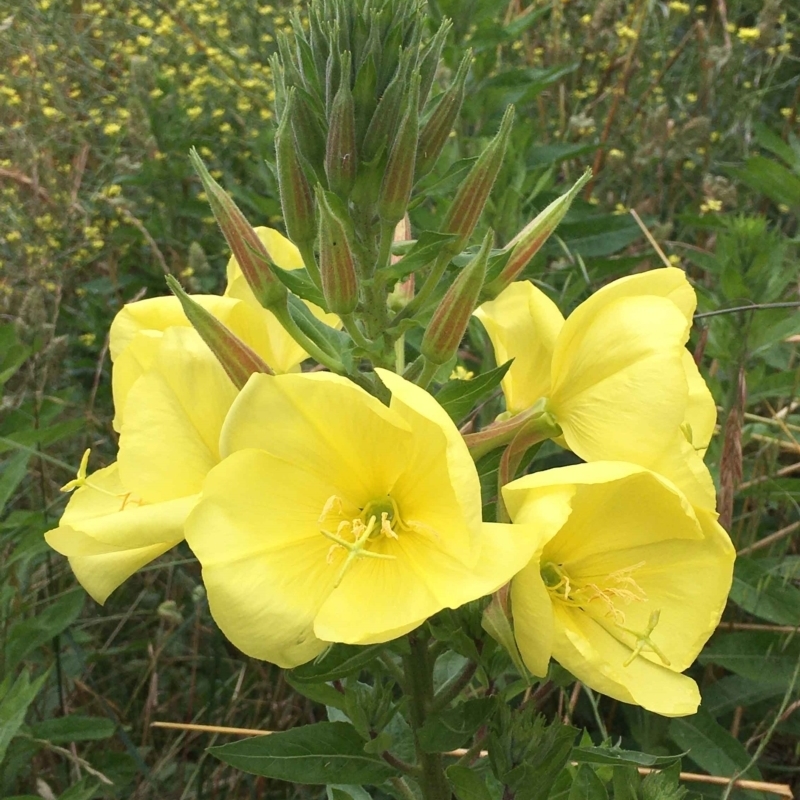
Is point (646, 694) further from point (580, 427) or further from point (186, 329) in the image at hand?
point (186, 329)

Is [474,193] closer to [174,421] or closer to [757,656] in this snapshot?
[174,421]

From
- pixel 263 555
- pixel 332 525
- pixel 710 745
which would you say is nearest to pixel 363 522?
pixel 332 525

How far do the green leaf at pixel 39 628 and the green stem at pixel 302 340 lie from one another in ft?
3.29

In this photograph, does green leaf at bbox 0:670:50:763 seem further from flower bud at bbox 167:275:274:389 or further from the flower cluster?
flower bud at bbox 167:275:274:389

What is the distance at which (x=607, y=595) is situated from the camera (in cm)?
92

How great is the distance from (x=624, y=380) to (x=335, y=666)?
46cm

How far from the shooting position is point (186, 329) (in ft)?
3.25

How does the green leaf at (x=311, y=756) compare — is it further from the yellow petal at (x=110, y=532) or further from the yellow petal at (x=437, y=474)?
the yellow petal at (x=437, y=474)

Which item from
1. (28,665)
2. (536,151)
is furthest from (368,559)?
(536,151)

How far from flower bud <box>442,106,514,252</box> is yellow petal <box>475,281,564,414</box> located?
11 cm

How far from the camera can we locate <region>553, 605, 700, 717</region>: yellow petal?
83 cm

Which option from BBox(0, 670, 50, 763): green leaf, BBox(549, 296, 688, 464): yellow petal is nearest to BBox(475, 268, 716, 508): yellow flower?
BBox(549, 296, 688, 464): yellow petal

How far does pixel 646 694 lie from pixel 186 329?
0.65 meters

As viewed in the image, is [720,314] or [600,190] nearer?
[720,314]
